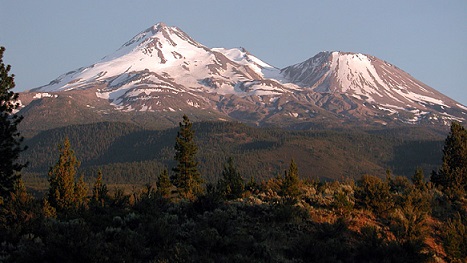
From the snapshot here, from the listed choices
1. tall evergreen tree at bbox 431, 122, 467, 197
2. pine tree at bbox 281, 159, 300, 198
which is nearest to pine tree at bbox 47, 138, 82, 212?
pine tree at bbox 281, 159, 300, 198

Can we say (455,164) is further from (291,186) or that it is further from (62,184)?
(62,184)

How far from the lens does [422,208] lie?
20047 millimetres

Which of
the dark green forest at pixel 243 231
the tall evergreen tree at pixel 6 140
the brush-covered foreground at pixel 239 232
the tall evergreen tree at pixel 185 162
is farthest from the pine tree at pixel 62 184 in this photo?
the brush-covered foreground at pixel 239 232

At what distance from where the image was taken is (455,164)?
32.9 metres

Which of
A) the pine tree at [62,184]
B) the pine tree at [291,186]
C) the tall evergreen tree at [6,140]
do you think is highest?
the tall evergreen tree at [6,140]

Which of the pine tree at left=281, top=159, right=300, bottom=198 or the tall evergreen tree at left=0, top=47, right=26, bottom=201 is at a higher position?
the tall evergreen tree at left=0, top=47, right=26, bottom=201

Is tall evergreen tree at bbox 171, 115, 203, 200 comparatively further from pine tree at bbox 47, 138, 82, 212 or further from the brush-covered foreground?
the brush-covered foreground

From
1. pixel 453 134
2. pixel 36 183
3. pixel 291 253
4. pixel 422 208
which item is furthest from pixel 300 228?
pixel 36 183

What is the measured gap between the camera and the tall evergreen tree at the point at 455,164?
29.0 m

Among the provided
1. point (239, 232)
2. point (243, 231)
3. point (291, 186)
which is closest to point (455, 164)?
point (291, 186)

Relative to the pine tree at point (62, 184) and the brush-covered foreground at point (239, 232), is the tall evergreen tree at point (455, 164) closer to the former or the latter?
the brush-covered foreground at point (239, 232)

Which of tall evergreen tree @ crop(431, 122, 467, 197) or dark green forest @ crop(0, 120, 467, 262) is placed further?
tall evergreen tree @ crop(431, 122, 467, 197)

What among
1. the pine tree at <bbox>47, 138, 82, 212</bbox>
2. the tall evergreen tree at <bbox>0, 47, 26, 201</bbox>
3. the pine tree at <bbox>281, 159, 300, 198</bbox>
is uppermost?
the tall evergreen tree at <bbox>0, 47, 26, 201</bbox>

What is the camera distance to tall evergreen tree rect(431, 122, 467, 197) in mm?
29047
